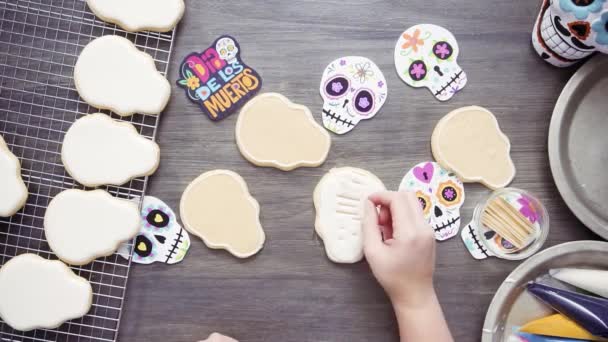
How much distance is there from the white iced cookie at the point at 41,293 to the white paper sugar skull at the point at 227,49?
432 mm

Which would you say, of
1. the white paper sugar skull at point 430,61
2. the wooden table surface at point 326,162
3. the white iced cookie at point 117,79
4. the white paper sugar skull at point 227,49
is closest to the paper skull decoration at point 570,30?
the wooden table surface at point 326,162

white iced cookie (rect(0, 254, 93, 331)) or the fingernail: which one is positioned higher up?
the fingernail

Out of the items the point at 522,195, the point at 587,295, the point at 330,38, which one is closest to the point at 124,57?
the point at 330,38

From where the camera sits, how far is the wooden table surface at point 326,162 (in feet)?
2.69

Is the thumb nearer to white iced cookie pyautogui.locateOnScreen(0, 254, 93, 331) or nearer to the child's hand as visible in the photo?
the child's hand

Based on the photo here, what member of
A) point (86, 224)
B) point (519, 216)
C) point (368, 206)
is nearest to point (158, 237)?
point (86, 224)

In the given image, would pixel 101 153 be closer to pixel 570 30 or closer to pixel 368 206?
pixel 368 206

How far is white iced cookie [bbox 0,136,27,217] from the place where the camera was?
0.77m

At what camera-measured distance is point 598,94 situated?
0.82 m

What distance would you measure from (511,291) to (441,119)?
0.30 m

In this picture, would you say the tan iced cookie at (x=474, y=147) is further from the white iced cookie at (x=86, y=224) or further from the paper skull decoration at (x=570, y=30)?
the white iced cookie at (x=86, y=224)

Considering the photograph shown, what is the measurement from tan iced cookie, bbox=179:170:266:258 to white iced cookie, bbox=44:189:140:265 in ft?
0.30

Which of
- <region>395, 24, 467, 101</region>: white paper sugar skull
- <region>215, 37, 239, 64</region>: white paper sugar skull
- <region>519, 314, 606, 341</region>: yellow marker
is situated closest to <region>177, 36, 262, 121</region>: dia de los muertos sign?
<region>215, 37, 239, 64</region>: white paper sugar skull

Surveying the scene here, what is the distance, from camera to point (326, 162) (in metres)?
0.84
